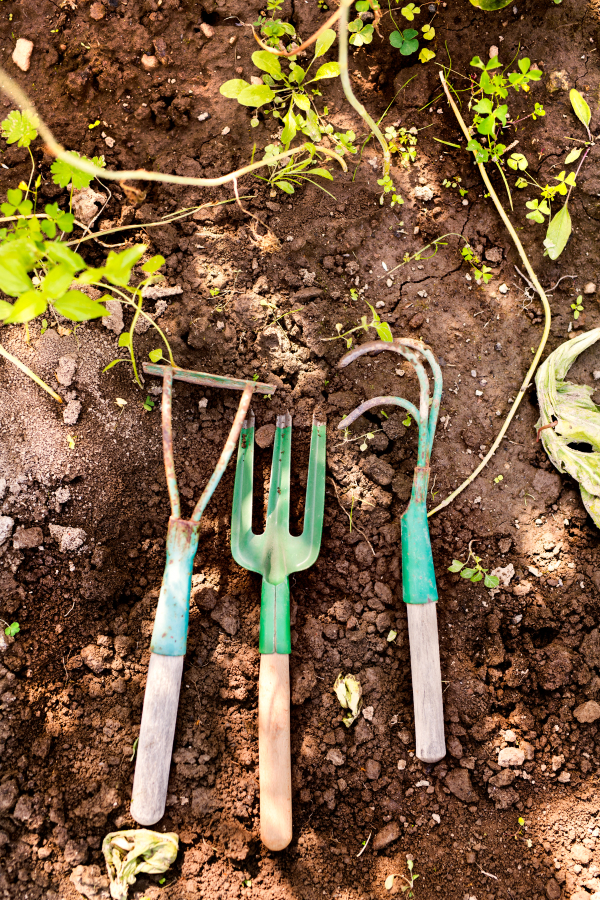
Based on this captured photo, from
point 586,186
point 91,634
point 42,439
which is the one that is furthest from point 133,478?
point 586,186

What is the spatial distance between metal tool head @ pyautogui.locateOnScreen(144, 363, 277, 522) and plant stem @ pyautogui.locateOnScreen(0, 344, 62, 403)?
0.31 m

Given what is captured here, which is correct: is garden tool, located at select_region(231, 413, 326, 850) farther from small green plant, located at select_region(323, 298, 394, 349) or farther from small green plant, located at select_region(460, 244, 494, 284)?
small green plant, located at select_region(460, 244, 494, 284)

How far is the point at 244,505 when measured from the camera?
1.87 m

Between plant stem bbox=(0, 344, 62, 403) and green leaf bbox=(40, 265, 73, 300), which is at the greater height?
green leaf bbox=(40, 265, 73, 300)

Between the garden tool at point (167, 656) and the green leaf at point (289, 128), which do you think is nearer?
the garden tool at point (167, 656)

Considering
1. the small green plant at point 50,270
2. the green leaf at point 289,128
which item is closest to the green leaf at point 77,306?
the small green plant at point 50,270

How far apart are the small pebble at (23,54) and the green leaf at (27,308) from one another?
1200 millimetres

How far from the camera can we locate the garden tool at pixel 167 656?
1.67m

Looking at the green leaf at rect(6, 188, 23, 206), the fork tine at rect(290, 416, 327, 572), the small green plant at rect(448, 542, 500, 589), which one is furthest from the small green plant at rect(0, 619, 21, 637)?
the small green plant at rect(448, 542, 500, 589)

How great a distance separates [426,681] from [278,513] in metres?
0.68

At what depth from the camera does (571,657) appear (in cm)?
186

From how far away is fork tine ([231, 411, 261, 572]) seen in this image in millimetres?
1825

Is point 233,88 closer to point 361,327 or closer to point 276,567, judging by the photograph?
point 361,327

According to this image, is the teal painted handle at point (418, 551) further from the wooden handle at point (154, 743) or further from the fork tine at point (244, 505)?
the wooden handle at point (154, 743)
